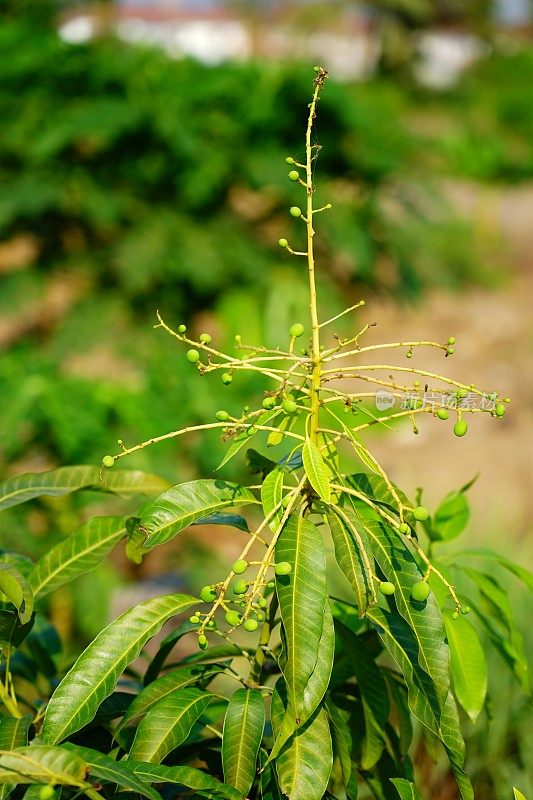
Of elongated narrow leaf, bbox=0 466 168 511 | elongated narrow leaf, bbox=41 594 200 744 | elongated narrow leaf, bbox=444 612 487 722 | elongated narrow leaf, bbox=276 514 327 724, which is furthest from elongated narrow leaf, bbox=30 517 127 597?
elongated narrow leaf, bbox=444 612 487 722

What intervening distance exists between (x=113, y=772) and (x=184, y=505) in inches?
10.1

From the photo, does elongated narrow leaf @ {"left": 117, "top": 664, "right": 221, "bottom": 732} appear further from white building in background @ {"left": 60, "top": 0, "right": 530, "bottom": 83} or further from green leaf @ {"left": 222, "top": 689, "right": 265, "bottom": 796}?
white building in background @ {"left": 60, "top": 0, "right": 530, "bottom": 83}

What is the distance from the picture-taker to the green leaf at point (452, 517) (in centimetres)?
116

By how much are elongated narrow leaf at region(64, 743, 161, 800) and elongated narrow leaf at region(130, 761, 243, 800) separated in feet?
0.10

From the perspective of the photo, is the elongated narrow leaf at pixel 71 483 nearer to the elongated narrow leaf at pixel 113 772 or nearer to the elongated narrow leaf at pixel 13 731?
the elongated narrow leaf at pixel 13 731

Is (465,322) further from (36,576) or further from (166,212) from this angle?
(36,576)

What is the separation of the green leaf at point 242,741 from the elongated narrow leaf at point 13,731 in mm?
198

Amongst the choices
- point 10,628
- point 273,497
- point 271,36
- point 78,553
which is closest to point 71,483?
point 78,553

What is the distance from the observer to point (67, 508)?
2850mm

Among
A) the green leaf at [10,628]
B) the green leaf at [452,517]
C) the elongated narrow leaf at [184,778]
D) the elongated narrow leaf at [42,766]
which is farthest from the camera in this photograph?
the green leaf at [452,517]

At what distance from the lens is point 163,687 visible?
950mm

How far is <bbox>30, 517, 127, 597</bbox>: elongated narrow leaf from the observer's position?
1.05m

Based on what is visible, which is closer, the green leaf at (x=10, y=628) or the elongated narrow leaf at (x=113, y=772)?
the elongated narrow leaf at (x=113, y=772)

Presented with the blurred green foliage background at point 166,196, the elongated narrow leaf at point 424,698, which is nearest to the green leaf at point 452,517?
the elongated narrow leaf at point 424,698
